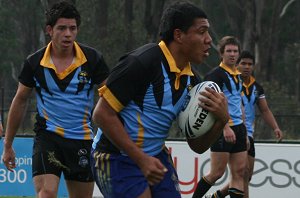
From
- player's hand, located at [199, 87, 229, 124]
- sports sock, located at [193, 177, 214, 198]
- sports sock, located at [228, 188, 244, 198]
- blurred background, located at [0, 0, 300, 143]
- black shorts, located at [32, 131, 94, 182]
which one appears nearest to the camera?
player's hand, located at [199, 87, 229, 124]

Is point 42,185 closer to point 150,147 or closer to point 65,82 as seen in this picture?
point 65,82

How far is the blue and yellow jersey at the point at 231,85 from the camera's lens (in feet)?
34.4

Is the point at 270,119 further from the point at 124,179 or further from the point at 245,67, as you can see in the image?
the point at 124,179

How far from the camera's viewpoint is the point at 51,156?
732 cm

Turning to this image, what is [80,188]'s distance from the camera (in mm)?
Result: 7418

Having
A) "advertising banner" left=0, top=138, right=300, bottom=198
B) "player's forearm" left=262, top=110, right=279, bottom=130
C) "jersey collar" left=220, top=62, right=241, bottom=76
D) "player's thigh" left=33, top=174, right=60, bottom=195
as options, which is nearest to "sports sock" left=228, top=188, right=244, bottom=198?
"jersey collar" left=220, top=62, right=241, bottom=76

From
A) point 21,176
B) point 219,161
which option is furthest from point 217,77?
point 21,176

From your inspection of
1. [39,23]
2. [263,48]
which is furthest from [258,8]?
[39,23]

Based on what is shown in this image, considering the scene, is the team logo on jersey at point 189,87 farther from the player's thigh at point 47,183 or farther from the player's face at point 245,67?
the player's face at point 245,67

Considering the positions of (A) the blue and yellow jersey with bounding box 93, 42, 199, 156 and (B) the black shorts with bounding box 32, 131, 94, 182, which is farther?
(B) the black shorts with bounding box 32, 131, 94, 182

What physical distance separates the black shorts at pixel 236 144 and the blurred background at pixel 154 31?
13208 mm

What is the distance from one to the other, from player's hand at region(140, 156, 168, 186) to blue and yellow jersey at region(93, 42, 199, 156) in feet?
1.25

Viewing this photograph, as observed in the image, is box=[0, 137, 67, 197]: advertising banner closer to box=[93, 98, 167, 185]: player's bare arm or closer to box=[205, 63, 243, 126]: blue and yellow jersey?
box=[205, 63, 243, 126]: blue and yellow jersey

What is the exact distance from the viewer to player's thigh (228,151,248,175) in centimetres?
1071
